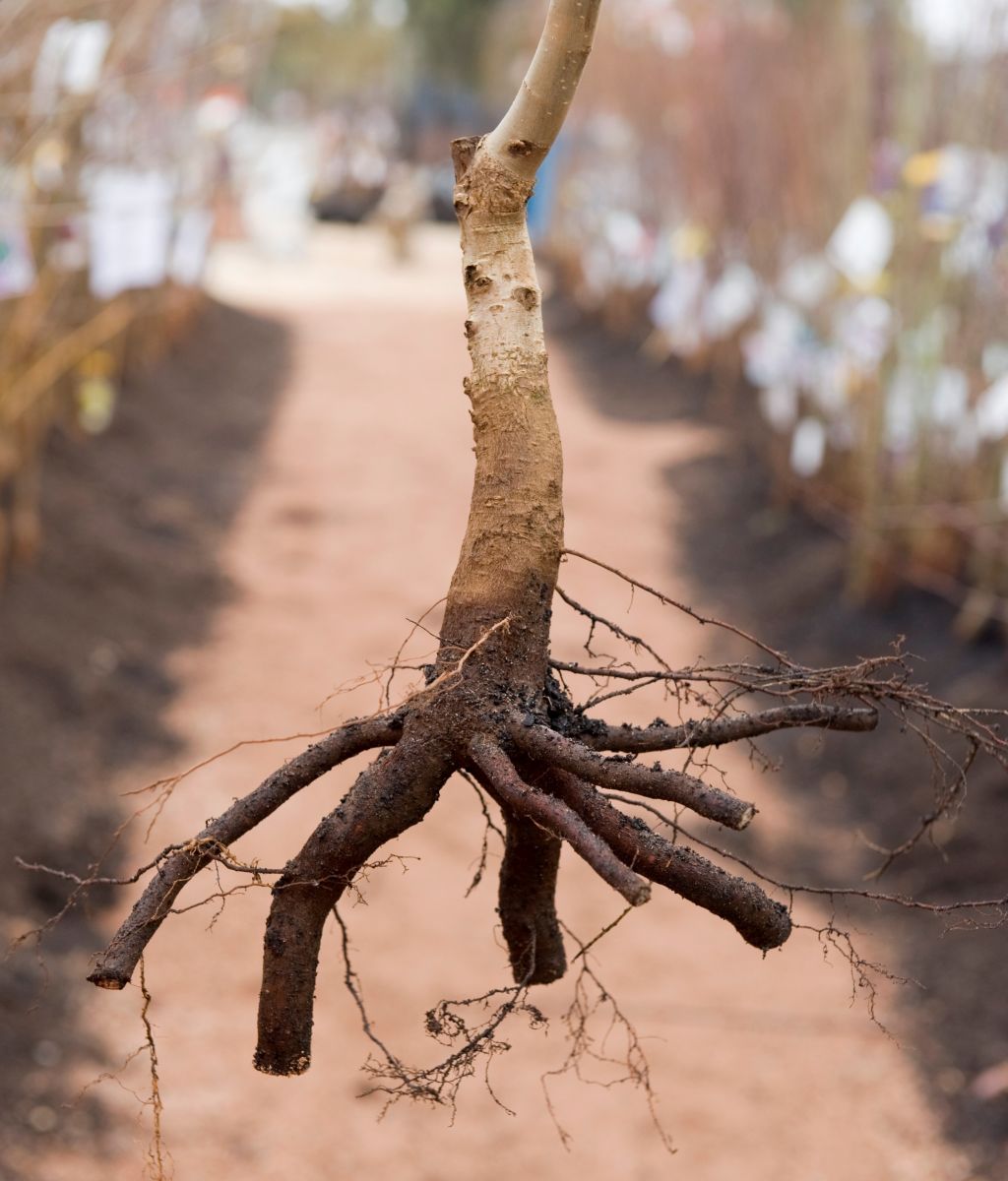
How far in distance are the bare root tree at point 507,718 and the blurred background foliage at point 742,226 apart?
2.56 meters

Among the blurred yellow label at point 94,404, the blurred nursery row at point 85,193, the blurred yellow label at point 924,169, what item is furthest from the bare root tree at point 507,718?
the blurred yellow label at point 94,404

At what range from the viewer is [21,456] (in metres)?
5.66

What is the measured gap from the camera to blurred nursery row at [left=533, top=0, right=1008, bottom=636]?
5234mm

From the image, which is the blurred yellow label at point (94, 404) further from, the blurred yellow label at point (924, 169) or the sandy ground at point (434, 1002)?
the blurred yellow label at point (924, 169)

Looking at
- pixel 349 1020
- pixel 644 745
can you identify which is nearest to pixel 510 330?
pixel 644 745

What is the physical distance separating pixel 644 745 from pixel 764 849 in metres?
3.33

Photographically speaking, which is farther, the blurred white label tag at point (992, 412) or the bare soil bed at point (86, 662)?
the blurred white label tag at point (992, 412)

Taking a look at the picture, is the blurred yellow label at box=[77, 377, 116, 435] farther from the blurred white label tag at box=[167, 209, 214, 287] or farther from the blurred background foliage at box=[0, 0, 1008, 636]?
the blurred white label tag at box=[167, 209, 214, 287]

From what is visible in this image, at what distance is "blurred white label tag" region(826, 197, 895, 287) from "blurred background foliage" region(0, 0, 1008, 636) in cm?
2

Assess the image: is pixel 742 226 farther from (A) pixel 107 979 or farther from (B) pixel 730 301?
(A) pixel 107 979

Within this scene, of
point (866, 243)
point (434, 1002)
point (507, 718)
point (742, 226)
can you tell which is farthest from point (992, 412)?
point (742, 226)

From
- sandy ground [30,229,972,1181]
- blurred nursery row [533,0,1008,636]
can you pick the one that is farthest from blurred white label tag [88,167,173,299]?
blurred nursery row [533,0,1008,636]

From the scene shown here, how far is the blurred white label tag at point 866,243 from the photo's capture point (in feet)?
17.1

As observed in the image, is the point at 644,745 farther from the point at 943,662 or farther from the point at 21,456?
the point at 21,456
